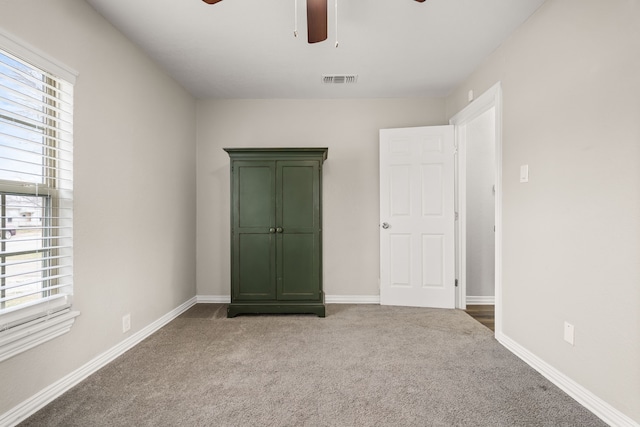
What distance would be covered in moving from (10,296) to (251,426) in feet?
4.69

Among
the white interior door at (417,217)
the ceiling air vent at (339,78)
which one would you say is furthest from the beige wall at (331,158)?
the ceiling air vent at (339,78)

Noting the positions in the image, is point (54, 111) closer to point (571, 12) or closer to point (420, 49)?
point (420, 49)

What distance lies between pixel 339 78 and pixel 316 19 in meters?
1.52

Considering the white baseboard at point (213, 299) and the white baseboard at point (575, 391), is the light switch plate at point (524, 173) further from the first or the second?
the white baseboard at point (213, 299)

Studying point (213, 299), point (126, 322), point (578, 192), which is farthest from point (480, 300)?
point (126, 322)

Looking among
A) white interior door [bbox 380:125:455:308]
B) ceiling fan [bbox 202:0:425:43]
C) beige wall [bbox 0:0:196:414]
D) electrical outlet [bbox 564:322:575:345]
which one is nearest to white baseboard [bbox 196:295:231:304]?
beige wall [bbox 0:0:196:414]

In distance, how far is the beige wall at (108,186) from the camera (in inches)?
71.0

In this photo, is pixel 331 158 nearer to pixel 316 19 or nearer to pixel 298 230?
pixel 298 230

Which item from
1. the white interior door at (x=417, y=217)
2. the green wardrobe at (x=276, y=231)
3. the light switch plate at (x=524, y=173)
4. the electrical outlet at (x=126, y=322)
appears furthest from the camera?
the white interior door at (x=417, y=217)

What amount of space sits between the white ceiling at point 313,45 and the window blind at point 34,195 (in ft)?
2.59

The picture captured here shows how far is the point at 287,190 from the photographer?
331 centimetres

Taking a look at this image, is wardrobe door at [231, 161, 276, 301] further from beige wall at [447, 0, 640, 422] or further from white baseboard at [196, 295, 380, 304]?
beige wall at [447, 0, 640, 422]

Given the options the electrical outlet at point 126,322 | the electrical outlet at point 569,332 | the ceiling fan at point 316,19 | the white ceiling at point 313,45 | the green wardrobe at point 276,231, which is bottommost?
the electrical outlet at point 126,322

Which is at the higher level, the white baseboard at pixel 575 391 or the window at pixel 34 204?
the window at pixel 34 204
